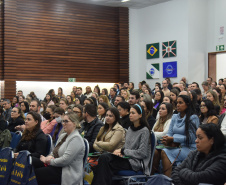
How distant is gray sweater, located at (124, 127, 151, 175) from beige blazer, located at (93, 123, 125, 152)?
394mm

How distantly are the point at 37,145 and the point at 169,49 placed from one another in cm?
1152

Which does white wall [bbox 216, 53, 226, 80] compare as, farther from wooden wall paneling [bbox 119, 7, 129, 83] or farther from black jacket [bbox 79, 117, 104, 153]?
black jacket [bbox 79, 117, 104, 153]

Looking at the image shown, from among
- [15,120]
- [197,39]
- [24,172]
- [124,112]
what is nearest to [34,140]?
[24,172]

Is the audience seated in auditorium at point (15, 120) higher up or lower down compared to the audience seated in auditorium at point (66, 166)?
higher up

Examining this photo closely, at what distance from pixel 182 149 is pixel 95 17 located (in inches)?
494

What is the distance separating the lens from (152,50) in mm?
16234

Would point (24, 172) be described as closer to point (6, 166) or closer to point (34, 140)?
point (6, 166)

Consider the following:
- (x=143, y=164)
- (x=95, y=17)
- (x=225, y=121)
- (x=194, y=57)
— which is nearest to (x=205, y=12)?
(x=194, y=57)

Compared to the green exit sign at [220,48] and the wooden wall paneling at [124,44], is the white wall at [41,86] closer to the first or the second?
the wooden wall paneling at [124,44]

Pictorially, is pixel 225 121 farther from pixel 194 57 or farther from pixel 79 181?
pixel 194 57

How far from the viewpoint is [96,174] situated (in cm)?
461

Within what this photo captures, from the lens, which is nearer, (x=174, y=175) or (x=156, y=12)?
(x=174, y=175)

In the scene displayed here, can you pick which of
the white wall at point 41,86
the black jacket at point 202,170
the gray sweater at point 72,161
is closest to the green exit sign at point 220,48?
the white wall at point 41,86

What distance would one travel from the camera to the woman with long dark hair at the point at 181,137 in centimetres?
501
